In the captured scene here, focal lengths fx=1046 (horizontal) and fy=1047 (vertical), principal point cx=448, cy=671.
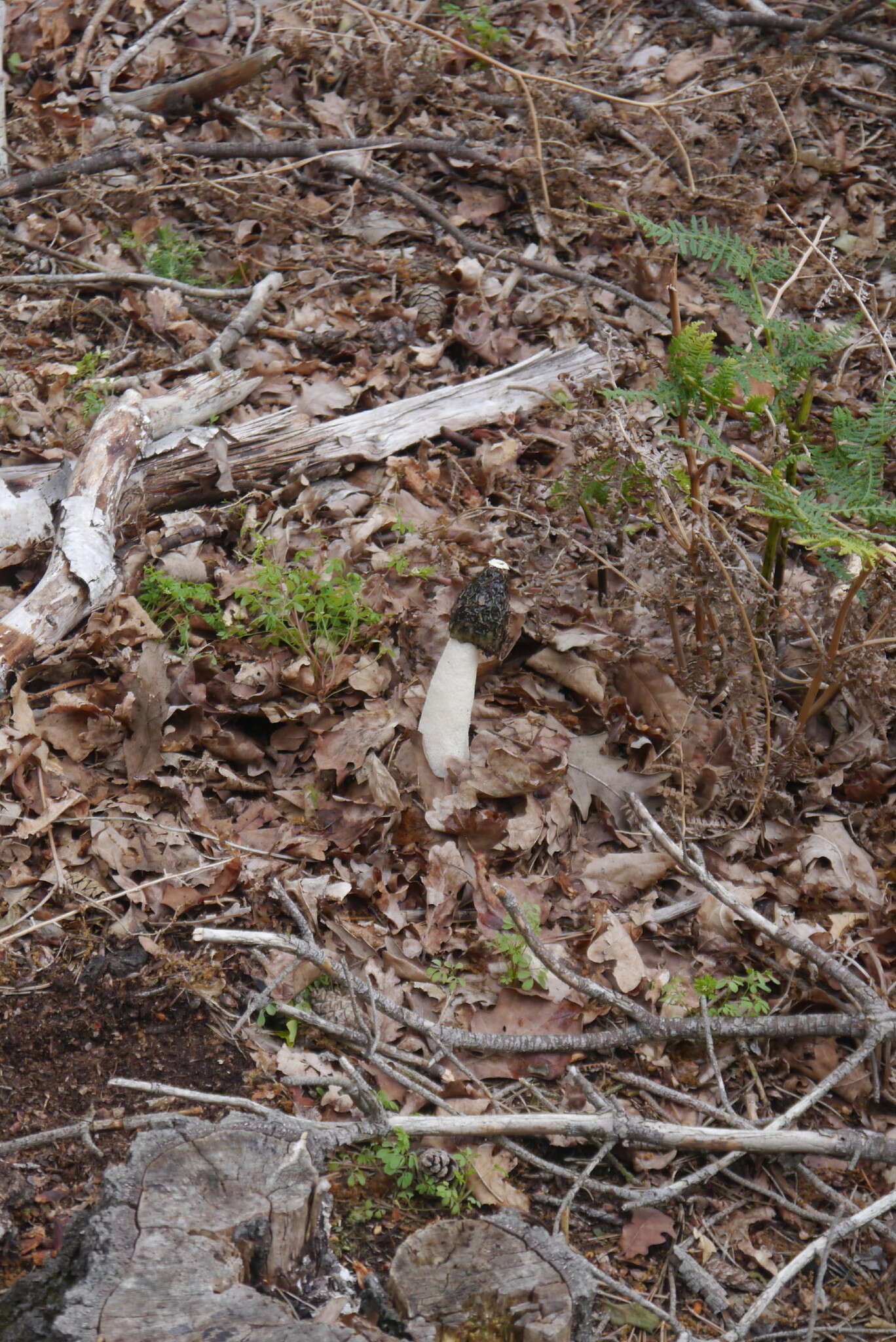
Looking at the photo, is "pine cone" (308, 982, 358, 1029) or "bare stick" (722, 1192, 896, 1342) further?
"pine cone" (308, 982, 358, 1029)

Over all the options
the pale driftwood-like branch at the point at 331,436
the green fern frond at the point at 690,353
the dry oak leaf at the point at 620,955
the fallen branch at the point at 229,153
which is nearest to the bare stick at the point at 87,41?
the fallen branch at the point at 229,153

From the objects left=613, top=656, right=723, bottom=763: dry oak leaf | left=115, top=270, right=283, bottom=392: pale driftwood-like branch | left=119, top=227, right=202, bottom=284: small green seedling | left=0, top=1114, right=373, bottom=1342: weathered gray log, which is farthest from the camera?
left=119, top=227, right=202, bottom=284: small green seedling

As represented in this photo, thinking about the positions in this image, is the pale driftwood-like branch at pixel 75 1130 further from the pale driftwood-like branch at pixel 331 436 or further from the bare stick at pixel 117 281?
the bare stick at pixel 117 281

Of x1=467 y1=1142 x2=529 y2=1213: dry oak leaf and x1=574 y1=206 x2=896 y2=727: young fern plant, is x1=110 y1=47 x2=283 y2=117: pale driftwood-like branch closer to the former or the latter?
x1=574 y1=206 x2=896 y2=727: young fern plant

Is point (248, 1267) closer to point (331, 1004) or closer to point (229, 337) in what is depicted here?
point (331, 1004)

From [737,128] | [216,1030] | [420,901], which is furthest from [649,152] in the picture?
[216,1030]

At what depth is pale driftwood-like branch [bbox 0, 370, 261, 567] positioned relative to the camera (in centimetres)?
460

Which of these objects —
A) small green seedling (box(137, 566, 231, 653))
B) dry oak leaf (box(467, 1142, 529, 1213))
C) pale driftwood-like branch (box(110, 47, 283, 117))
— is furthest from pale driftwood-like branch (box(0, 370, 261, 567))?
dry oak leaf (box(467, 1142, 529, 1213))

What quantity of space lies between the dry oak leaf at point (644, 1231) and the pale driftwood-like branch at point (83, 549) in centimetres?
283

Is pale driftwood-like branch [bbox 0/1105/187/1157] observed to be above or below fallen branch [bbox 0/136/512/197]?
below

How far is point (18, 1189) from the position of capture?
8.75 feet

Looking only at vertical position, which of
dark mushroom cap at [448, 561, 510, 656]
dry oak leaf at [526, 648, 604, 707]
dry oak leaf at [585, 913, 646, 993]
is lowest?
dry oak leaf at [585, 913, 646, 993]

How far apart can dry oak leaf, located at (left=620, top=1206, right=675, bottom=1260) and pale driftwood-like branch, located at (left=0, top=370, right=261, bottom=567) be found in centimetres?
353

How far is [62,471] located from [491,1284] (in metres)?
3.73
